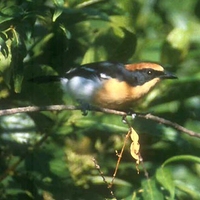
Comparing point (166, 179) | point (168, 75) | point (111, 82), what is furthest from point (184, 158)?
point (111, 82)

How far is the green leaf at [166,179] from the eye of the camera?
2479 millimetres

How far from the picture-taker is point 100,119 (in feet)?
8.72

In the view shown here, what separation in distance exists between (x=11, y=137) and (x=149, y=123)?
53 cm

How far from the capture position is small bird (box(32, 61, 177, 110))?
2.71 meters

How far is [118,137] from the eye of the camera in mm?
2771

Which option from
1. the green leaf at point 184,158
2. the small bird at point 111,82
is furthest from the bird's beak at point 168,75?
the green leaf at point 184,158

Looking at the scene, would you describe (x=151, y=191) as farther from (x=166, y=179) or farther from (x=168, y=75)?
(x=168, y=75)

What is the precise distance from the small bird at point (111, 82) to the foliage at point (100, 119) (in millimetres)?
43

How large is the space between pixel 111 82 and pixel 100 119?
189 millimetres

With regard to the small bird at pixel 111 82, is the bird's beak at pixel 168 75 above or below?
above

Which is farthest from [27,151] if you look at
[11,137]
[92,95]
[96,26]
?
[96,26]

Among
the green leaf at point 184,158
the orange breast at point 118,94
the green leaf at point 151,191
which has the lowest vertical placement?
the green leaf at point 151,191

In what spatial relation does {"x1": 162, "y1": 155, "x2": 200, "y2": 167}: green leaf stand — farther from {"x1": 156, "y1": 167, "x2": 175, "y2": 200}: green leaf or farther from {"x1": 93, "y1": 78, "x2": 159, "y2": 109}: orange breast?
{"x1": 93, "y1": 78, "x2": 159, "y2": 109}: orange breast

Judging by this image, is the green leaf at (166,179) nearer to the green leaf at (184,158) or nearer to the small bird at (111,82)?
the green leaf at (184,158)
